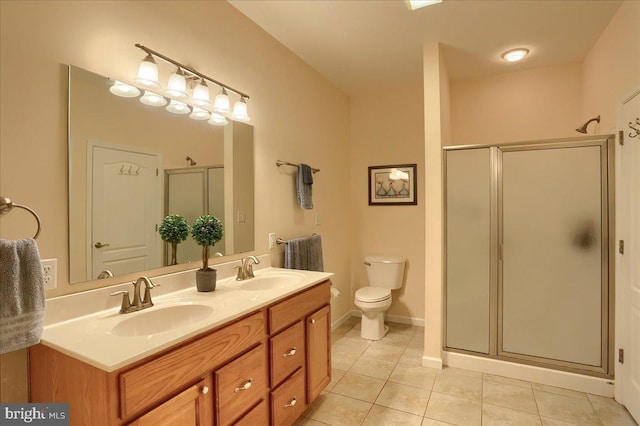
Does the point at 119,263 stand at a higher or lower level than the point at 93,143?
lower

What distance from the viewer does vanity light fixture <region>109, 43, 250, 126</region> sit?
155 centimetres

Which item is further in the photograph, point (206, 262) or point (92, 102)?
point (206, 262)

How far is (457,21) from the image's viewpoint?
7.84 ft

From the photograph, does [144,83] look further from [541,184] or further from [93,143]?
[541,184]

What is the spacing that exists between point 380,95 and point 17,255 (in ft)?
11.5

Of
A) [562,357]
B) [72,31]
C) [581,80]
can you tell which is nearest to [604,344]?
[562,357]

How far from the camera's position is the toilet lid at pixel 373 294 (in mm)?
3104

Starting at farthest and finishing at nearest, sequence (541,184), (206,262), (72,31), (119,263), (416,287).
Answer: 1. (416,287)
2. (541,184)
3. (206,262)
4. (119,263)
5. (72,31)

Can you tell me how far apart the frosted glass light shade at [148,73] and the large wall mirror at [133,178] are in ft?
0.36

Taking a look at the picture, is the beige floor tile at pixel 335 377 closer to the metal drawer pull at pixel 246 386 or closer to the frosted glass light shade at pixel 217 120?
the metal drawer pull at pixel 246 386

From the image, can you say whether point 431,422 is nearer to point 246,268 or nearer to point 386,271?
point 246,268

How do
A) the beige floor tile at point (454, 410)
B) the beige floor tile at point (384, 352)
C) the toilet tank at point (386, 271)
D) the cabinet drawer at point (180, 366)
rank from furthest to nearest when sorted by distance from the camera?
the toilet tank at point (386, 271)
the beige floor tile at point (384, 352)
the beige floor tile at point (454, 410)
the cabinet drawer at point (180, 366)

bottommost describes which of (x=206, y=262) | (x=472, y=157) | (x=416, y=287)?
(x=416, y=287)

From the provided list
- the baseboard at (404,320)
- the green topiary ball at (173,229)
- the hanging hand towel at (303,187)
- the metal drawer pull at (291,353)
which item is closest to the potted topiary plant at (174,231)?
the green topiary ball at (173,229)
